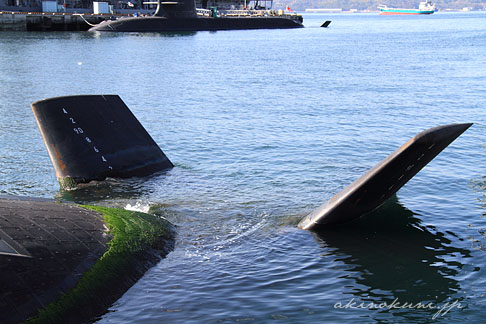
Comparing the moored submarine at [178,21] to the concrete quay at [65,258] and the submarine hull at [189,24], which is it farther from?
the concrete quay at [65,258]

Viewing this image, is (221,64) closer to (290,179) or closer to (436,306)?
(290,179)

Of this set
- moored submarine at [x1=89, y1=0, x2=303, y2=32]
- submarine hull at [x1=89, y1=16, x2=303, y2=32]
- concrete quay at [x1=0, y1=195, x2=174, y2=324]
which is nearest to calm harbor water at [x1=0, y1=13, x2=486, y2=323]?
concrete quay at [x1=0, y1=195, x2=174, y2=324]

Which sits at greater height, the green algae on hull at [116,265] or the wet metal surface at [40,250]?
the wet metal surface at [40,250]

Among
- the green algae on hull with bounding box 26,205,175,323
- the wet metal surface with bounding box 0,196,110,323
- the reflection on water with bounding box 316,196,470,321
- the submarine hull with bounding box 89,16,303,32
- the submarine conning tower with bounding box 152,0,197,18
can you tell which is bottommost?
the reflection on water with bounding box 316,196,470,321

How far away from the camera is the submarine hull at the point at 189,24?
112088 mm

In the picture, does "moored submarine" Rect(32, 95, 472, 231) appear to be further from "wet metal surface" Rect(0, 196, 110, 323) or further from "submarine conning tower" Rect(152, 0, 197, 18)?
"submarine conning tower" Rect(152, 0, 197, 18)

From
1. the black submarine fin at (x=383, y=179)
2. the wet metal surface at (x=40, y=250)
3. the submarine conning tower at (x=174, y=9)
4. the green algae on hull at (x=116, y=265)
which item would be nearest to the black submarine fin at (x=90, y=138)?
the green algae on hull at (x=116, y=265)

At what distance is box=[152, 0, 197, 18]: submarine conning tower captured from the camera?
11638 cm

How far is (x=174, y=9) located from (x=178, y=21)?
2518 mm

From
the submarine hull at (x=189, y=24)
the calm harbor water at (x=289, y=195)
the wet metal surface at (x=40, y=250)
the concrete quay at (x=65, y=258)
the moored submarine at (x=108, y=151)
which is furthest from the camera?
the submarine hull at (x=189, y=24)

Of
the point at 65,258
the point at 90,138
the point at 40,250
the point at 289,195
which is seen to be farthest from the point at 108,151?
the point at 40,250

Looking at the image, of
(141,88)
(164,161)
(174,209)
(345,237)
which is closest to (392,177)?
(345,237)

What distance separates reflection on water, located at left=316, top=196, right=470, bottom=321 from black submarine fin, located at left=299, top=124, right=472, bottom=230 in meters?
0.36

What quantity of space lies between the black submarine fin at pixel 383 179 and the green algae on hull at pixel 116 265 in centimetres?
307
